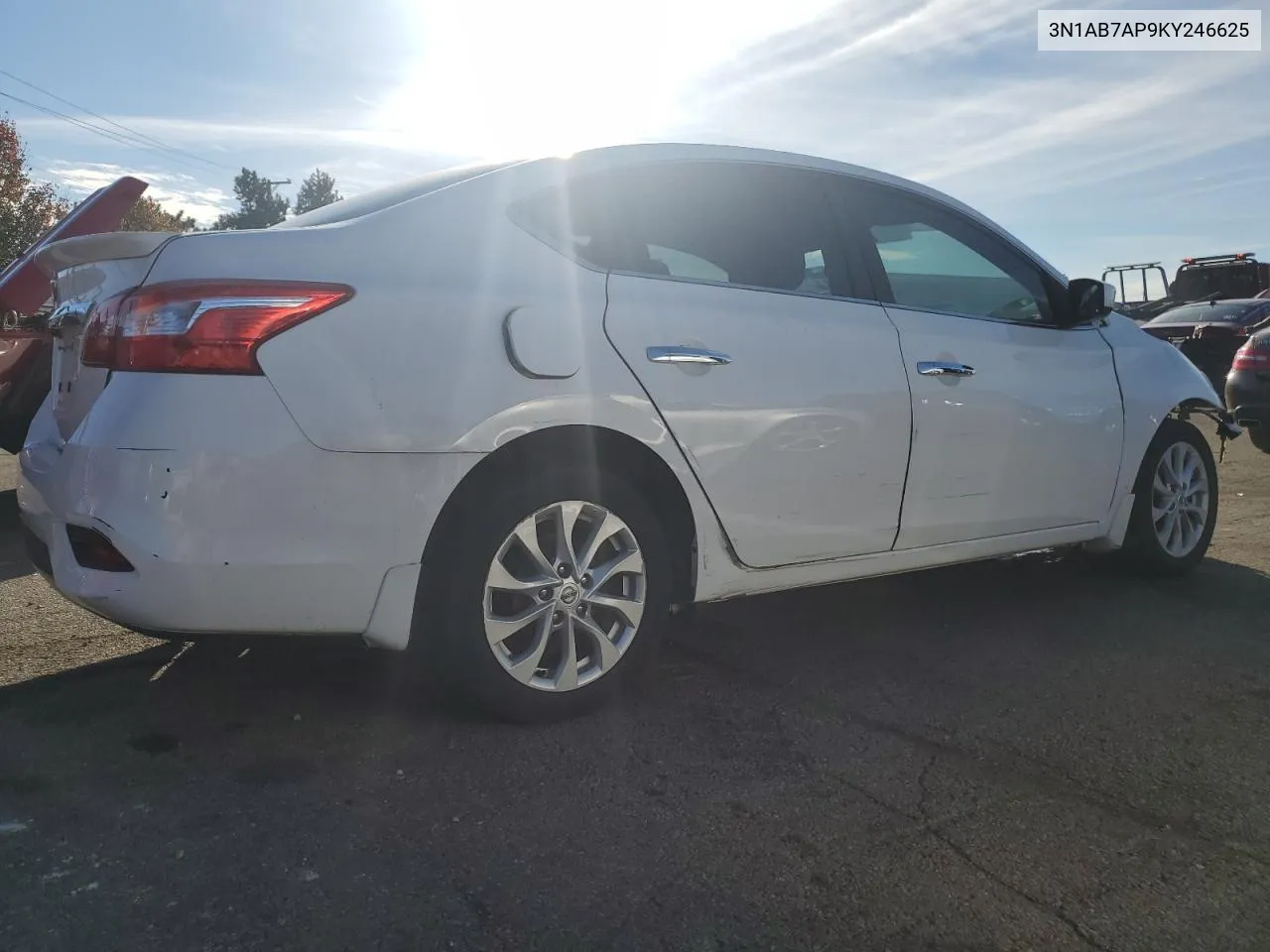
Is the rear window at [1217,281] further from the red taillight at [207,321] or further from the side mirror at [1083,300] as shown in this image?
the red taillight at [207,321]

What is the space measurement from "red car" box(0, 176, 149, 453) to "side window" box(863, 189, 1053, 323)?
14.3 ft

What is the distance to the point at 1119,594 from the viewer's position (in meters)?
4.80

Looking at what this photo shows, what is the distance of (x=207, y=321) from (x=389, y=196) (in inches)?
34.6

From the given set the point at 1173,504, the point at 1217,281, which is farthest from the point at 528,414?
the point at 1217,281

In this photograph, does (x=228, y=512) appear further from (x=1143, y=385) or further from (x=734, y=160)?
(x=1143, y=385)

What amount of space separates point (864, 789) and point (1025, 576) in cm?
280

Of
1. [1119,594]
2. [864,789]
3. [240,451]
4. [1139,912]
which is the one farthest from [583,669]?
[1119,594]

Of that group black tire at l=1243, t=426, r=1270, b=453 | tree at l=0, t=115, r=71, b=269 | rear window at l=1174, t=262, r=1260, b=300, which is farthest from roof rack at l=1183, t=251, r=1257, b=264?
tree at l=0, t=115, r=71, b=269

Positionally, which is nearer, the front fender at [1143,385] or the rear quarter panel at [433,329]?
the rear quarter panel at [433,329]

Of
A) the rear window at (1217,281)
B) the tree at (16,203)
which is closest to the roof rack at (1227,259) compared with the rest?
the rear window at (1217,281)

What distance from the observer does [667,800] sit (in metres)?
2.60

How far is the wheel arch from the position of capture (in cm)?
282

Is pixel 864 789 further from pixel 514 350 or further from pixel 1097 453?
pixel 1097 453

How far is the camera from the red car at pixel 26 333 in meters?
5.97
